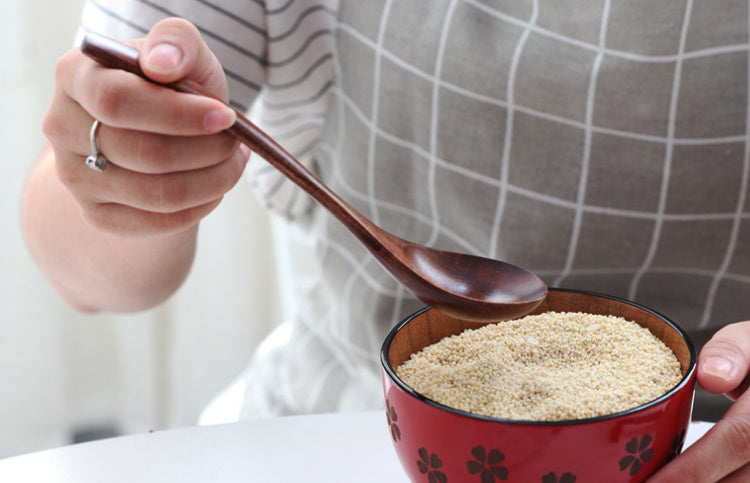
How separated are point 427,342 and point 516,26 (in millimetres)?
335

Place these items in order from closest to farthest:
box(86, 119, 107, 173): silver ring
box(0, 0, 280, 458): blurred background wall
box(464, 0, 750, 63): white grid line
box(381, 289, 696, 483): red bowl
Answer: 1. box(381, 289, 696, 483): red bowl
2. box(86, 119, 107, 173): silver ring
3. box(464, 0, 750, 63): white grid line
4. box(0, 0, 280, 458): blurred background wall

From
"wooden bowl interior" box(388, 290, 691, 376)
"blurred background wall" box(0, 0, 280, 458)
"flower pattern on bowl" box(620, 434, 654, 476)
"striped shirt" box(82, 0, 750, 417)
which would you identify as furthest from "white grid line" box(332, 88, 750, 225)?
"blurred background wall" box(0, 0, 280, 458)

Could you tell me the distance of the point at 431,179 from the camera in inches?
29.1

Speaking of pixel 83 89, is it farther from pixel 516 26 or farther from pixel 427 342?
pixel 516 26

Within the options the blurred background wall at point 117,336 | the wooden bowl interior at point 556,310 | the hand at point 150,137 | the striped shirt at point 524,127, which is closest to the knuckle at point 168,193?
the hand at point 150,137

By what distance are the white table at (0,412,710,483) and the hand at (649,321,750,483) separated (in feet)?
0.31

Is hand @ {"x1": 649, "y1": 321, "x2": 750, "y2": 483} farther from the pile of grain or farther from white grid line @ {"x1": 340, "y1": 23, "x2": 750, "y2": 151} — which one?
white grid line @ {"x1": 340, "y1": 23, "x2": 750, "y2": 151}

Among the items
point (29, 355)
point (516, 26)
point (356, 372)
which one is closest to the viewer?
point (516, 26)

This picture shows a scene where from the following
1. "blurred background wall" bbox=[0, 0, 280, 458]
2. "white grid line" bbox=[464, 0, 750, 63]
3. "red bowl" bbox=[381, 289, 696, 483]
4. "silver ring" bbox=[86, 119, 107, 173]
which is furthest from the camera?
"blurred background wall" bbox=[0, 0, 280, 458]

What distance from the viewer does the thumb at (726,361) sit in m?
0.41

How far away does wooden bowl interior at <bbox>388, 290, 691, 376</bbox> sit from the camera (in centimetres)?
43

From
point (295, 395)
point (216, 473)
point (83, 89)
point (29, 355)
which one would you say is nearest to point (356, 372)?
point (295, 395)

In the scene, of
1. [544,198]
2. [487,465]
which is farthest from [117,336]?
[487,465]

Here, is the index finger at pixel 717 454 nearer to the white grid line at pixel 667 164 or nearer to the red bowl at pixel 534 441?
the red bowl at pixel 534 441
